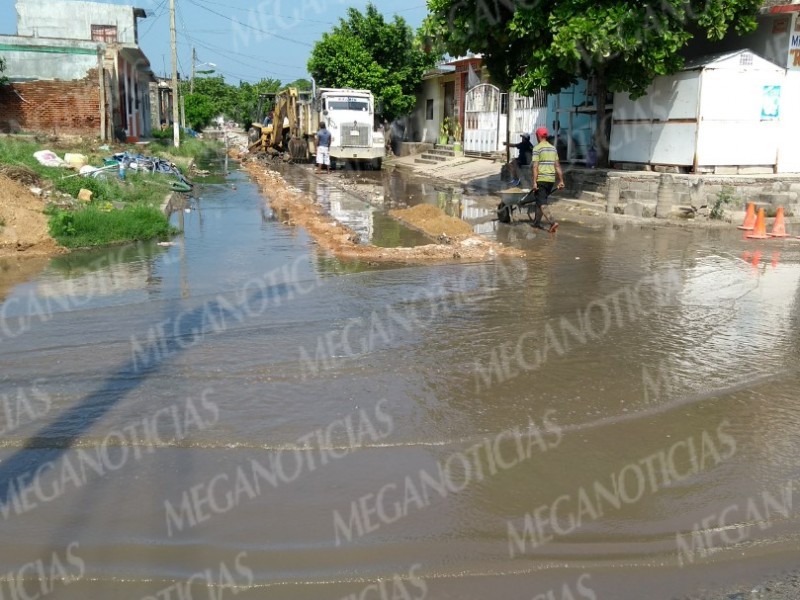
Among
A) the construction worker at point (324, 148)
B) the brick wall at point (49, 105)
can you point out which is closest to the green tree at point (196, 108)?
the brick wall at point (49, 105)

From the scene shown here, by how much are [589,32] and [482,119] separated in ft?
46.6

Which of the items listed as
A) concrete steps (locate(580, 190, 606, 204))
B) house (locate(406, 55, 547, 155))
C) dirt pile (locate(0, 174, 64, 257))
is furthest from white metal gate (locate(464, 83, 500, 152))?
dirt pile (locate(0, 174, 64, 257))

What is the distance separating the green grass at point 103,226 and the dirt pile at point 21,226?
185 mm

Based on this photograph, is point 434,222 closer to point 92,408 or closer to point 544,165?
point 544,165

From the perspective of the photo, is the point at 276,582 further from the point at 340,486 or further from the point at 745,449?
the point at 745,449

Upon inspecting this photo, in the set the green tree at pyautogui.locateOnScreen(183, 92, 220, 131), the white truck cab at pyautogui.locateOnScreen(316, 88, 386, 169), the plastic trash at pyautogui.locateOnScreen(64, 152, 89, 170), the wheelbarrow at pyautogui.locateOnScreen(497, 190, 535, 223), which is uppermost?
the green tree at pyautogui.locateOnScreen(183, 92, 220, 131)

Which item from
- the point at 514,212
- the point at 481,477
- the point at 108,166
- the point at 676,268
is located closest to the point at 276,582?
the point at 481,477

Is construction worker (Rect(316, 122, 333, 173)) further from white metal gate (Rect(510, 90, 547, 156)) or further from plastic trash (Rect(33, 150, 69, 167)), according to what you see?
plastic trash (Rect(33, 150, 69, 167))

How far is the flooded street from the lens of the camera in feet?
11.9

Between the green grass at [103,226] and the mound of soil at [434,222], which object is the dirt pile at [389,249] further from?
the green grass at [103,226]

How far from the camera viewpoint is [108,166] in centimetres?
1697

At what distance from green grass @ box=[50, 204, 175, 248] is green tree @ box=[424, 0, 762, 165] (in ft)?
23.8

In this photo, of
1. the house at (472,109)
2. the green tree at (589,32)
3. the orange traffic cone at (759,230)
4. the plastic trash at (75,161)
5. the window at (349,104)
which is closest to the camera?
the orange traffic cone at (759,230)

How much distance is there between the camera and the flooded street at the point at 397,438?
3.62 m
